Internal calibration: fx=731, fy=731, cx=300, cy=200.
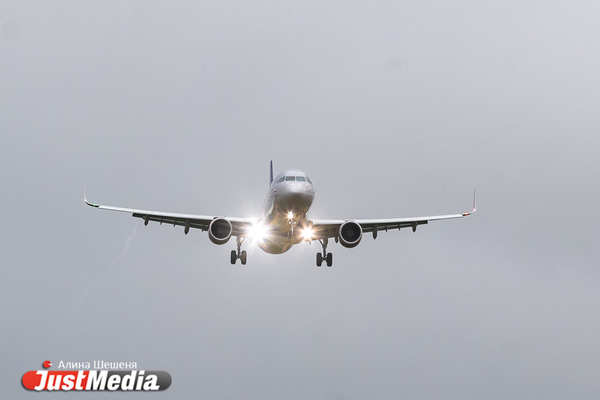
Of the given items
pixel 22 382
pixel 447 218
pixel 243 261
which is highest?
pixel 447 218

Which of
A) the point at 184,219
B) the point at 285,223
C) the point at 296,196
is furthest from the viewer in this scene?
the point at 184,219

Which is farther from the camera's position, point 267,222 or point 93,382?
point 93,382

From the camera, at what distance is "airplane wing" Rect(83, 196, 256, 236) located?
45.5 metres

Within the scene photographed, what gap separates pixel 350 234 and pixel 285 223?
4062 millimetres

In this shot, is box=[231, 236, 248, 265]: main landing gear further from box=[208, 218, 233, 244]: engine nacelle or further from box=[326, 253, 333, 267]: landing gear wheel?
box=[208, 218, 233, 244]: engine nacelle

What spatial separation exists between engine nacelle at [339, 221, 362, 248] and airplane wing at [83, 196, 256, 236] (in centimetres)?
626

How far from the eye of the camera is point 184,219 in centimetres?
4606

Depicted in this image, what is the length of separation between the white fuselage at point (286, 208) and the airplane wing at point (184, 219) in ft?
5.12

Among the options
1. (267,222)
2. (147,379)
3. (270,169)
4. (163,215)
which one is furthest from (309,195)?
(270,169)

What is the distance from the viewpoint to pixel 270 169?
72438mm

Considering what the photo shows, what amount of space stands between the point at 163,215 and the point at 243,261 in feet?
25.5

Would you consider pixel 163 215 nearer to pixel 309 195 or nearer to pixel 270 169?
pixel 309 195

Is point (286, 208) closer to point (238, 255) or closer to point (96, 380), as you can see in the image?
point (238, 255)

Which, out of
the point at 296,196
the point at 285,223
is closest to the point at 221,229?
the point at 285,223
